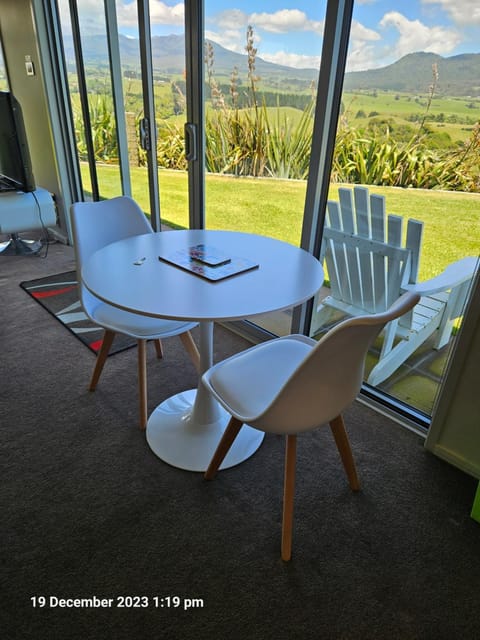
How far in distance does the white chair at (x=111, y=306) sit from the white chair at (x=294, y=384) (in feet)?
1.39

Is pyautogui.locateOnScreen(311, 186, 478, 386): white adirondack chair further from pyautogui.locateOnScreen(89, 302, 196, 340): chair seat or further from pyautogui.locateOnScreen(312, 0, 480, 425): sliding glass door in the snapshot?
pyautogui.locateOnScreen(89, 302, 196, 340): chair seat

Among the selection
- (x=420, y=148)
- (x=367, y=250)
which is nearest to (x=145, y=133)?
(x=367, y=250)

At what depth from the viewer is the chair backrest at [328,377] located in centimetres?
94

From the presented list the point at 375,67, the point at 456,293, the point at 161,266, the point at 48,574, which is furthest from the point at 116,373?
the point at 375,67

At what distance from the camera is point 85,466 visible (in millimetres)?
1594

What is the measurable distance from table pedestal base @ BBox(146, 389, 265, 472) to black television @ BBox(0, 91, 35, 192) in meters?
2.50

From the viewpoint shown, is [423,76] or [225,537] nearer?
[225,537]

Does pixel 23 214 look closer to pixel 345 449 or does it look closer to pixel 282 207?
pixel 282 207

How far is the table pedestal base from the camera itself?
162 cm

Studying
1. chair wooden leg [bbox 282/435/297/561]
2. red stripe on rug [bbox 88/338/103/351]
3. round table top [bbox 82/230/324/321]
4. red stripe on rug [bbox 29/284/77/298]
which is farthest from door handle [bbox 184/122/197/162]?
chair wooden leg [bbox 282/435/297/561]

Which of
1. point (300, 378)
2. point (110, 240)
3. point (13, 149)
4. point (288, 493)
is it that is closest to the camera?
point (300, 378)

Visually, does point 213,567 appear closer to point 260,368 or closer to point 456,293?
point 260,368

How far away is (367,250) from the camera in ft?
6.25

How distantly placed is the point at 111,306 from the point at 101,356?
42 centimetres
